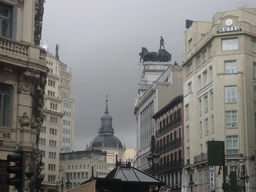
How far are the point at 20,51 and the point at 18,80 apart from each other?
134 centimetres

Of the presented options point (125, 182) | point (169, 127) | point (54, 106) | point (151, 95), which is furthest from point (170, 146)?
point (125, 182)

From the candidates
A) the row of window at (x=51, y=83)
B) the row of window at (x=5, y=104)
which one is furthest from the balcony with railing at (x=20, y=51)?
the row of window at (x=51, y=83)

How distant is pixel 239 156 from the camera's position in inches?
2215

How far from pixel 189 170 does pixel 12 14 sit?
47.2 meters

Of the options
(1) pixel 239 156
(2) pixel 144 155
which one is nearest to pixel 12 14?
(1) pixel 239 156

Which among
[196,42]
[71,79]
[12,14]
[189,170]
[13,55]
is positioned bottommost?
[189,170]

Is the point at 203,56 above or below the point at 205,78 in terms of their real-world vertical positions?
above

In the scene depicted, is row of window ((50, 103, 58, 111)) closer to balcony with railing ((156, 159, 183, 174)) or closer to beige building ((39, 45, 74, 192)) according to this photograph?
beige building ((39, 45, 74, 192))

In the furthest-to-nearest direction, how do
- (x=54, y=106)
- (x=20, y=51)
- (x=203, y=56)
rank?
(x=54, y=106), (x=203, y=56), (x=20, y=51)

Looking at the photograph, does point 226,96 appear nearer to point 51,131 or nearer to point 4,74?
point 4,74

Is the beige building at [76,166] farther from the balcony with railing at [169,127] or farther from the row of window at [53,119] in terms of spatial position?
the balcony with railing at [169,127]

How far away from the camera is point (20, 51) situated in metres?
23.6

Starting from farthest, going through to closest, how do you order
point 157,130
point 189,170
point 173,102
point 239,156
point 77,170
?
1. point 77,170
2. point 157,130
3. point 173,102
4. point 189,170
5. point 239,156

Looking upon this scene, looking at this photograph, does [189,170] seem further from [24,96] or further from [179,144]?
[24,96]
